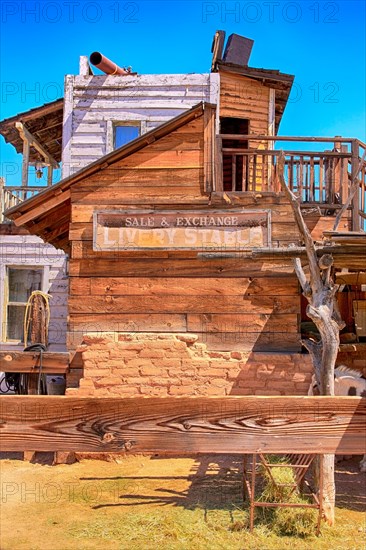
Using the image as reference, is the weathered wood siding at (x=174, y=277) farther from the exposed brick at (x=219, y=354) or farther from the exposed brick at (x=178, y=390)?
the exposed brick at (x=178, y=390)

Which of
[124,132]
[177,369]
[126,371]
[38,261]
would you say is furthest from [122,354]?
[124,132]

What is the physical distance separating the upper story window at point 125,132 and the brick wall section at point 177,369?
22.4 feet

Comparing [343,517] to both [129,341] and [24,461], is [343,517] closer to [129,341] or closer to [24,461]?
[129,341]

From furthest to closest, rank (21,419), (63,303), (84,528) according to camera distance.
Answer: (63,303) < (84,528) < (21,419)

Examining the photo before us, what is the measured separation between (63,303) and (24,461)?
5214mm

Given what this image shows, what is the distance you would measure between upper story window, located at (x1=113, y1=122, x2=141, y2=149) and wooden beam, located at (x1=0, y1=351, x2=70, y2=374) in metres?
→ 6.76

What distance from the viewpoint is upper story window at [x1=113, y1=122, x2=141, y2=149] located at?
13.7 metres

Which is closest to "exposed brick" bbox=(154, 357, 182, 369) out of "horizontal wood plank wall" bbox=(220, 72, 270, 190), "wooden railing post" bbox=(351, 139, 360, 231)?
"wooden railing post" bbox=(351, 139, 360, 231)

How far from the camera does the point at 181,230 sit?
870 cm

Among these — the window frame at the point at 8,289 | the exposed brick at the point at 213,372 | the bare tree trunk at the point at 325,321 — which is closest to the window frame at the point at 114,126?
the window frame at the point at 8,289

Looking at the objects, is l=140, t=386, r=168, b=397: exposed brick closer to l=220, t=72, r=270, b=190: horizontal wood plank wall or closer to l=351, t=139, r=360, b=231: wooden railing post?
l=351, t=139, r=360, b=231: wooden railing post

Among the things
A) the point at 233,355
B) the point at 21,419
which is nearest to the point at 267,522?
the point at 233,355

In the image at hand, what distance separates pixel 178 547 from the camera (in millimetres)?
5312

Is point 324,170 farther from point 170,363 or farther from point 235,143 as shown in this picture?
point 235,143
